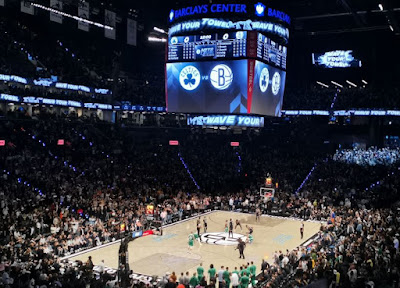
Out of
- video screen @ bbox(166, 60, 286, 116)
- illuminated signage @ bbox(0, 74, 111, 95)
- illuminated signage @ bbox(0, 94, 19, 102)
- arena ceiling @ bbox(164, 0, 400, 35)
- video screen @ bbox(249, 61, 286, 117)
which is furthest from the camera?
illuminated signage @ bbox(0, 74, 111, 95)

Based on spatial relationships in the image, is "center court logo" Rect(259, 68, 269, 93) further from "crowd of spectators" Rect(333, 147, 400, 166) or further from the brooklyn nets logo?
"crowd of spectators" Rect(333, 147, 400, 166)

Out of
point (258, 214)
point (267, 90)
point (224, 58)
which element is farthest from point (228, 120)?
point (258, 214)

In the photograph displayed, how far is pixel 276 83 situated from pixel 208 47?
20.5 feet

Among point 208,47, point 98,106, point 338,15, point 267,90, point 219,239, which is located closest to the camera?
point 219,239

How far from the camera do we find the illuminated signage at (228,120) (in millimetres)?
33844

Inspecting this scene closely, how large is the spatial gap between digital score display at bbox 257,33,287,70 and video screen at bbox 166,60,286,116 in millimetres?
528

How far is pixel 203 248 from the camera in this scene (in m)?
26.1

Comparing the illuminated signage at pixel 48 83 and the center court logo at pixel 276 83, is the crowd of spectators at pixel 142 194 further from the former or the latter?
the center court logo at pixel 276 83

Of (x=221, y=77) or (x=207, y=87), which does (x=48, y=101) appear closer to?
(x=207, y=87)

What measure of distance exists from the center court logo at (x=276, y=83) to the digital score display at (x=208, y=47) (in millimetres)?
4084

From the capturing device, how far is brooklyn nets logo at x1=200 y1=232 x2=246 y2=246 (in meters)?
27.5

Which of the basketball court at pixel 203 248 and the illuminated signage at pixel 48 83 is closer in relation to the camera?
the basketball court at pixel 203 248

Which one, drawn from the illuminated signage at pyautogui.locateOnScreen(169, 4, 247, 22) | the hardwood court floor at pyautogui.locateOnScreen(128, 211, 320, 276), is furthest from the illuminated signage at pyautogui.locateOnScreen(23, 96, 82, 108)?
the hardwood court floor at pyautogui.locateOnScreen(128, 211, 320, 276)

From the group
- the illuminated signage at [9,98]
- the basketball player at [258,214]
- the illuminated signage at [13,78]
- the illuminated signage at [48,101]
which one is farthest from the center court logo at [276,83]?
the illuminated signage at [13,78]
